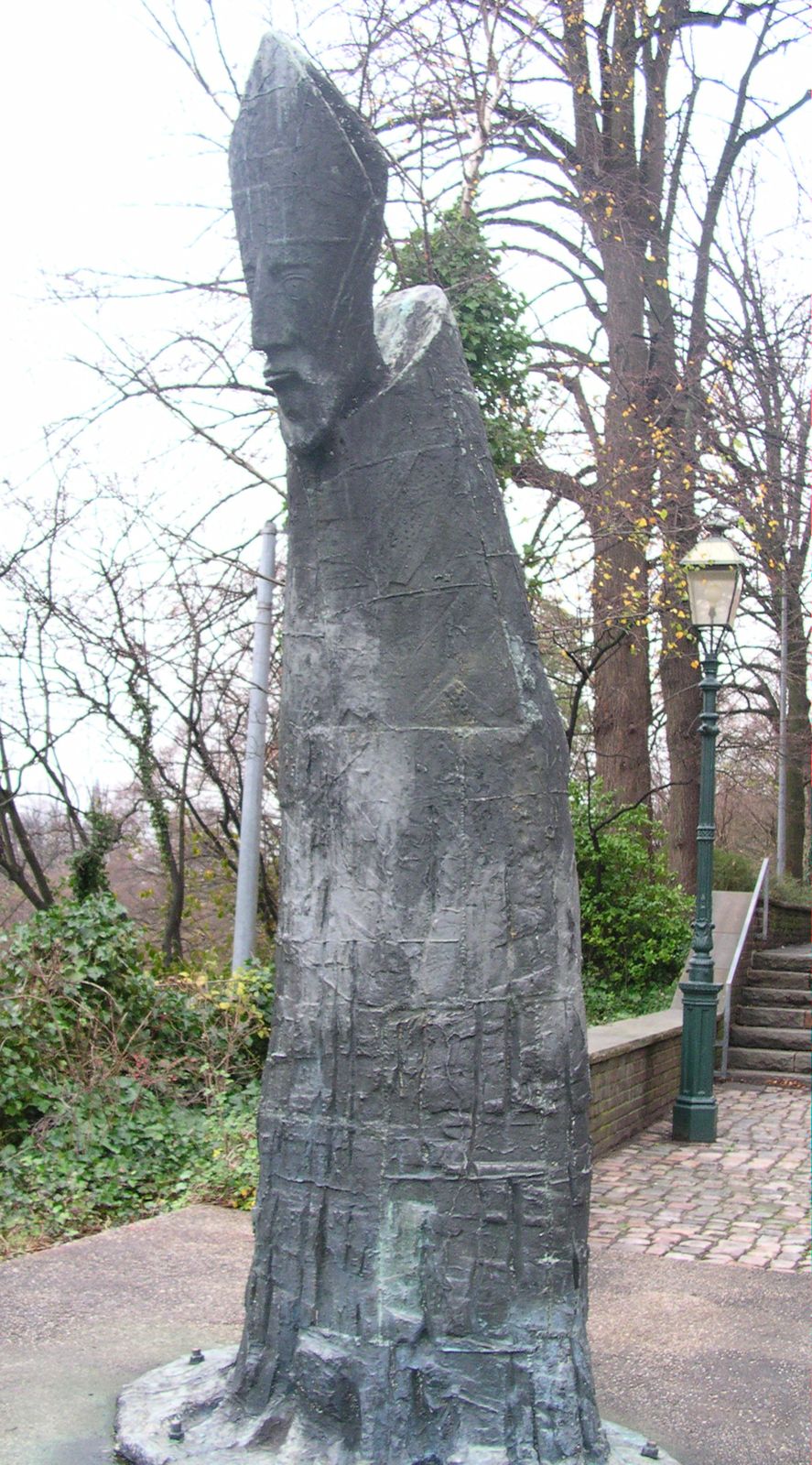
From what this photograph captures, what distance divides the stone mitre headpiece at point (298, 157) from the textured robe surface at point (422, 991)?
1.31 feet

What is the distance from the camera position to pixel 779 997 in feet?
51.7

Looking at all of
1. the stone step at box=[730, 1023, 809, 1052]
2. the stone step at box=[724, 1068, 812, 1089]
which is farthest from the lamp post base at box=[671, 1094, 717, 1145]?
the stone step at box=[730, 1023, 809, 1052]

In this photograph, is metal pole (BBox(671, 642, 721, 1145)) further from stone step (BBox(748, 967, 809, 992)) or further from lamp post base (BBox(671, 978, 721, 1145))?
stone step (BBox(748, 967, 809, 992))

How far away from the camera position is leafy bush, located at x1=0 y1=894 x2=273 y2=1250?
7211mm

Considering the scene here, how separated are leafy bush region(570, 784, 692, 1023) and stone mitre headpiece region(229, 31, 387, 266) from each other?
11413mm

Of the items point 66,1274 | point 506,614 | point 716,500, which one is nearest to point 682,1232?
point 66,1274

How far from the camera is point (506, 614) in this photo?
11.6 feet

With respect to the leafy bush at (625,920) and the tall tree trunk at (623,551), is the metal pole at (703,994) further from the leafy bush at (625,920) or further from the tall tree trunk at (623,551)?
the leafy bush at (625,920)

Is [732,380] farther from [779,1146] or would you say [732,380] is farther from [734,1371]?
[734,1371]

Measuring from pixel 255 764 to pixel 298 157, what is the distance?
420 inches

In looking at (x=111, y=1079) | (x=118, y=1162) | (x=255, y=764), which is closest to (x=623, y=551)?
(x=255, y=764)

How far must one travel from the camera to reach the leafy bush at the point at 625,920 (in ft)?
48.1

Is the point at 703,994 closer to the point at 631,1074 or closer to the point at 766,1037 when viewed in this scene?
the point at 631,1074

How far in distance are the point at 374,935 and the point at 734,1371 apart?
233 centimetres
